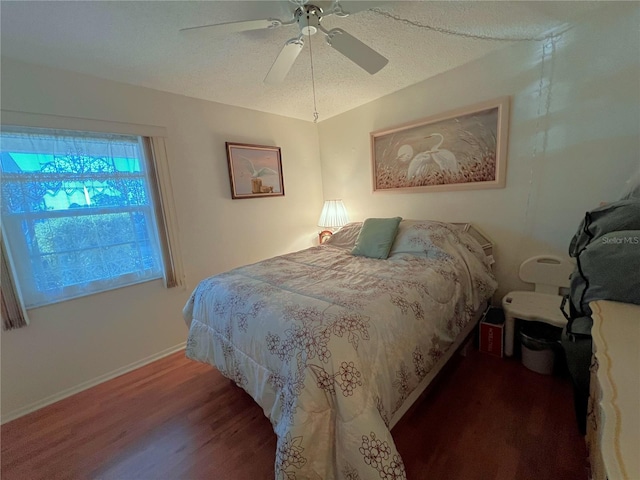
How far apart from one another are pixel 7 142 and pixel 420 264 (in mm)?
2859

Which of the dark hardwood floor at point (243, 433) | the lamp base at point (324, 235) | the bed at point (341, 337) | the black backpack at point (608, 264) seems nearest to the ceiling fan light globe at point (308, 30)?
the bed at point (341, 337)

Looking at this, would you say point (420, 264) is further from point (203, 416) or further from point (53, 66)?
point (53, 66)

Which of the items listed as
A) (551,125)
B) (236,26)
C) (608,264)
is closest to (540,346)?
(608,264)

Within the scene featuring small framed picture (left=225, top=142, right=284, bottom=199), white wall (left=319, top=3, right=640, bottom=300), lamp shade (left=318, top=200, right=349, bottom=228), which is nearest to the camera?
white wall (left=319, top=3, right=640, bottom=300)

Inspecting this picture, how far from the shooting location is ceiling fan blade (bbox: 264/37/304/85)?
4.44 feet

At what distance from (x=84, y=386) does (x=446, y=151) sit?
141 inches

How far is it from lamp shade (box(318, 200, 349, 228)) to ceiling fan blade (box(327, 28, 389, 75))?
1.72 m

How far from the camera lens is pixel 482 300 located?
196cm

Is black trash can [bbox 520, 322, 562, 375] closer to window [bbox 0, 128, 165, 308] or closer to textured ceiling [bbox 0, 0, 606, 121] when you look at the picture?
textured ceiling [bbox 0, 0, 606, 121]

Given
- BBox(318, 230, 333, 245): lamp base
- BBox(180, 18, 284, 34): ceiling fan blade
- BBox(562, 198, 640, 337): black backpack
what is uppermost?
BBox(180, 18, 284, 34): ceiling fan blade

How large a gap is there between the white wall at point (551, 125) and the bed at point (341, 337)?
392mm

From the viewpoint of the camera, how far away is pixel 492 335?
1.95m

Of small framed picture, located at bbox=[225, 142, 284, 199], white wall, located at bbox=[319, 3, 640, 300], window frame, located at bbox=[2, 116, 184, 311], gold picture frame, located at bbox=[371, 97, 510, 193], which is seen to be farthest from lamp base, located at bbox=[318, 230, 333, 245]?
window frame, located at bbox=[2, 116, 184, 311]

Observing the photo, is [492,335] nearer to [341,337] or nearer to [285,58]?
[341,337]
